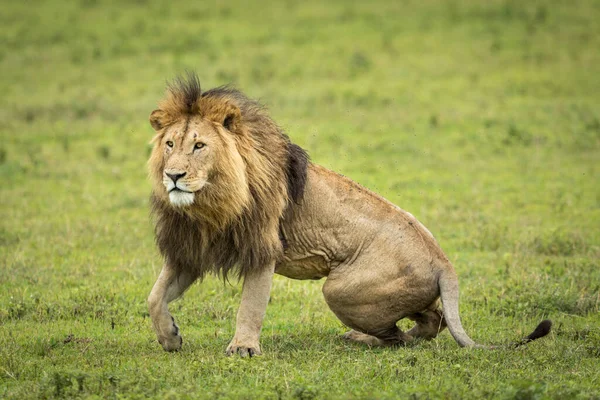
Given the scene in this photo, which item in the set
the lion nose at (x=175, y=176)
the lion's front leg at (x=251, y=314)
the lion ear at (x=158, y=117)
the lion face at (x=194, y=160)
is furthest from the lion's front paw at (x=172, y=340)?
the lion ear at (x=158, y=117)

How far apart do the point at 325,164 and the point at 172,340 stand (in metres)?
6.40

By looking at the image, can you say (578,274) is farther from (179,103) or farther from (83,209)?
(83,209)

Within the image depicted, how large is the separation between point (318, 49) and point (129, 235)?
1101 cm

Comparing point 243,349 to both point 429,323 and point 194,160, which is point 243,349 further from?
point 429,323

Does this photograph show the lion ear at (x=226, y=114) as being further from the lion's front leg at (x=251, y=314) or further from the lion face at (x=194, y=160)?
the lion's front leg at (x=251, y=314)

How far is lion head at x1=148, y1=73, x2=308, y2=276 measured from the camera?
17.4ft

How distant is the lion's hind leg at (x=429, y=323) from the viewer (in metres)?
6.09

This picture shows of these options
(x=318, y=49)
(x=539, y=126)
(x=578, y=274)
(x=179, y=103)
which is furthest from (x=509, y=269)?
(x=318, y=49)

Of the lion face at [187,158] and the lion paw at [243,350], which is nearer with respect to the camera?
the lion face at [187,158]

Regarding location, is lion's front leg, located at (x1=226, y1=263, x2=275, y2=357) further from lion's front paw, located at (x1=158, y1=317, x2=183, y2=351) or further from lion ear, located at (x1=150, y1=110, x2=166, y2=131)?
lion ear, located at (x1=150, y1=110, x2=166, y2=131)

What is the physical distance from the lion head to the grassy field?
66 centimetres

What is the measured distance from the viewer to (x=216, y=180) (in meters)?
5.32

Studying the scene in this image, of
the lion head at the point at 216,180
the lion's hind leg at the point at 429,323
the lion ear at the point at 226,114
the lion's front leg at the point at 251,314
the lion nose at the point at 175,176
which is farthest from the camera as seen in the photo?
the lion's hind leg at the point at 429,323

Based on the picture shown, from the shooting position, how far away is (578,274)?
767 cm
